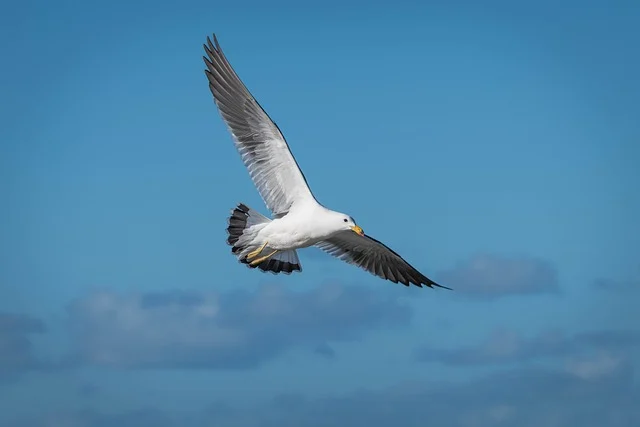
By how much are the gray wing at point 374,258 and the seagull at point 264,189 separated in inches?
32.3

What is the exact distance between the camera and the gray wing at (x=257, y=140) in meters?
16.6

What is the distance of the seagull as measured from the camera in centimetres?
1636

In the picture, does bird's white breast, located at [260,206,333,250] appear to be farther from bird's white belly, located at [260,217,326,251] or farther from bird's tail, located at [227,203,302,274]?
bird's tail, located at [227,203,302,274]

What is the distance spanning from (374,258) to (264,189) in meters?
2.63

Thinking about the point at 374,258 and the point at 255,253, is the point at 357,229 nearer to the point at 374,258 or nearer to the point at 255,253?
the point at 255,253

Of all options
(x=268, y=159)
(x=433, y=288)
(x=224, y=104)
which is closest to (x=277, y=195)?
(x=268, y=159)

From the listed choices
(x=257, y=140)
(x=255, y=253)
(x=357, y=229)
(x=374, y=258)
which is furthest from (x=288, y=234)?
(x=374, y=258)

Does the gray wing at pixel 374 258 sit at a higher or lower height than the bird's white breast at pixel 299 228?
higher

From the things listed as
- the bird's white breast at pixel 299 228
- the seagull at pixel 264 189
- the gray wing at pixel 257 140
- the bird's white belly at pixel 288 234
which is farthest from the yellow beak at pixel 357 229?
the gray wing at pixel 257 140

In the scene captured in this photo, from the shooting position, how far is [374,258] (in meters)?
18.4

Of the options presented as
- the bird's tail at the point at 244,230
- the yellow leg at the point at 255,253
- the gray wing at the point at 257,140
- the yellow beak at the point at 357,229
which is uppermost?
the gray wing at the point at 257,140

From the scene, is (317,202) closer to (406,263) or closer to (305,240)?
(305,240)

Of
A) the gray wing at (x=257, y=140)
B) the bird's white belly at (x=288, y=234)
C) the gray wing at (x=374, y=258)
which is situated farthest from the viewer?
the gray wing at (x=374, y=258)

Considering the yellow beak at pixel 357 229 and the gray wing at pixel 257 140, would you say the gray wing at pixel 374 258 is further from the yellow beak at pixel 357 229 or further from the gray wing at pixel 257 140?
the gray wing at pixel 257 140
